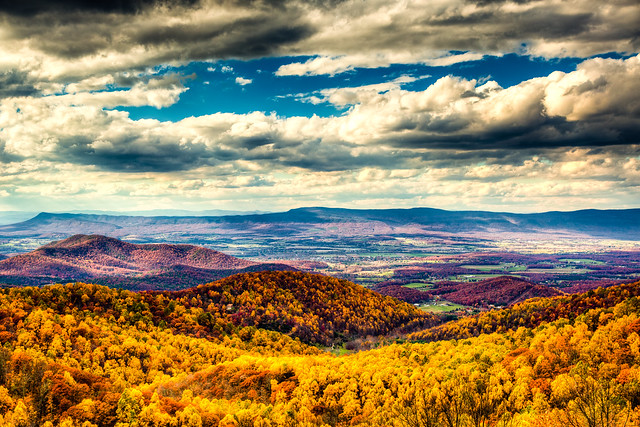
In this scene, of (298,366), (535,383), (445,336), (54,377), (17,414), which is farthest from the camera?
(445,336)

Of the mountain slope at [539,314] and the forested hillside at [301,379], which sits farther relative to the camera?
the mountain slope at [539,314]

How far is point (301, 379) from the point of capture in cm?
7844

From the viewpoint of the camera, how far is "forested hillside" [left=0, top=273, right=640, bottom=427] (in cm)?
5572

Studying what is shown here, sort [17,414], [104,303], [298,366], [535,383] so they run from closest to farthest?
[17,414] < [535,383] < [298,366] < [104,303]

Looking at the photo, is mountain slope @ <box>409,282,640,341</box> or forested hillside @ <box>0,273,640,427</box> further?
mountain slope @ <box>409,282,640,341</box>

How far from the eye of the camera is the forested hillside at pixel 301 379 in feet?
183

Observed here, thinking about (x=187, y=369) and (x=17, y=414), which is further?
(x=187, y=369)

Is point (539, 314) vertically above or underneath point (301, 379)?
underneath

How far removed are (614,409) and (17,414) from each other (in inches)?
2982

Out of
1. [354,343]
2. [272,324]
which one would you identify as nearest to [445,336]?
[354,343]

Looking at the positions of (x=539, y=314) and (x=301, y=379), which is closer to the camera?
(x=301, y=379)

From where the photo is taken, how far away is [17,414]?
60.9m

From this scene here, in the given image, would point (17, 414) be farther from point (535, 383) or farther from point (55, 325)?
point (535, 383)

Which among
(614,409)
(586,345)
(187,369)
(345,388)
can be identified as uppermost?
(614,409)
